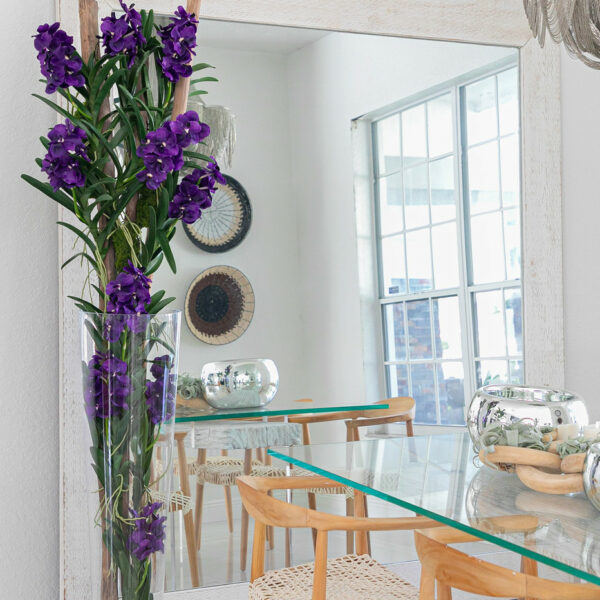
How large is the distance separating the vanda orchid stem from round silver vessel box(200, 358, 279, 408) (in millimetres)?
829

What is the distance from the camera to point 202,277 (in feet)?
8.70

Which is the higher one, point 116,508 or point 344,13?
point 344,13

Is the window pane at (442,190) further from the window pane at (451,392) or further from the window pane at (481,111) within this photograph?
the window pane at (451,392)

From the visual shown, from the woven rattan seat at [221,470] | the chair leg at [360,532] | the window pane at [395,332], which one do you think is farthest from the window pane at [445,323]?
the woven rattan seat at [221,470]

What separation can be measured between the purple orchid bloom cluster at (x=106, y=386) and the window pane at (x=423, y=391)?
1.40m

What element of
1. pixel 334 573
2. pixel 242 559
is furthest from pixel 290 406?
pixel 334 573

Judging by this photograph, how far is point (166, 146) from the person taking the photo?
171cm

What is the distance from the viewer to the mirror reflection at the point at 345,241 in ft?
8.69

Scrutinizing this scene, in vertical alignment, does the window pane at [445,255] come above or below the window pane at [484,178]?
below

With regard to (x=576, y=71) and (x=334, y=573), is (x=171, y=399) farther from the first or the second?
(x=576, y=71)

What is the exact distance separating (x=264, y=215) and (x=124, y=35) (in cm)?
106

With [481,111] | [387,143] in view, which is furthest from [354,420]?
[481,111]

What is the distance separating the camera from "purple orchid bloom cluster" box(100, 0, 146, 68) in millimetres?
1760

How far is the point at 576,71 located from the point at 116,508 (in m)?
2.37
